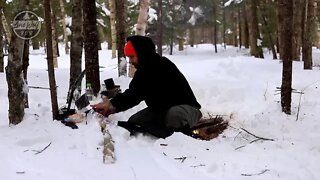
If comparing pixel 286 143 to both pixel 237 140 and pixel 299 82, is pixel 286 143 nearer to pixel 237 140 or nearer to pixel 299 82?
pixel 237 140

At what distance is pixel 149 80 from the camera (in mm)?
5496

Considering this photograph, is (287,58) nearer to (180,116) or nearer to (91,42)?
(180,116)

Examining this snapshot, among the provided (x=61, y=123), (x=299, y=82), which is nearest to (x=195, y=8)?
(x=299, y=82)

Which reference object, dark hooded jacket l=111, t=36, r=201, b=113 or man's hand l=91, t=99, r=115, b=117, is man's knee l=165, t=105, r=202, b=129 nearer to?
dark hooded jacket l=111, t=36, r=201, b=113

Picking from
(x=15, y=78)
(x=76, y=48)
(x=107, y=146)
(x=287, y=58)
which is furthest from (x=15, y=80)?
(x=287, y=58)

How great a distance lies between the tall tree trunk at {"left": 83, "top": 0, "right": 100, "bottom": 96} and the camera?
7.75 metres

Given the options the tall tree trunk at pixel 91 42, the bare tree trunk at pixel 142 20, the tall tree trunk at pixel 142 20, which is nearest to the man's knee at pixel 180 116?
the tall tree trunk at pixel 91 42

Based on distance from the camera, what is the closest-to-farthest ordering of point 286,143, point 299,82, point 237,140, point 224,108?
point 286,143
point 237,140
point 224,108
point 299,82

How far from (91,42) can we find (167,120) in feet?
9.81

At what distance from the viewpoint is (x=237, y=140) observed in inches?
220

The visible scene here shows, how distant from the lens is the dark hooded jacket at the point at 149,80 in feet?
17.8

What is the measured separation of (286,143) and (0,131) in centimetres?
404

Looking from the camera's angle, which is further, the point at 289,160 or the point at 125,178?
the point at 289,160

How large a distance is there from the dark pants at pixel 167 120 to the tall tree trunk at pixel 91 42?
2.52m
